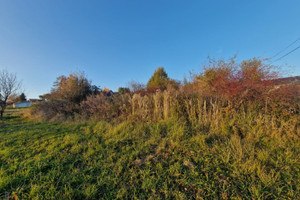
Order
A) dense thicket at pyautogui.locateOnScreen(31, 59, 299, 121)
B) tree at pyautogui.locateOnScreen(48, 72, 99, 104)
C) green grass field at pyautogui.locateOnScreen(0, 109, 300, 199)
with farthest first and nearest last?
tree at pyautogui.locateOnScreen(48, 72, 99, 104), dense thicket at pyautogui.locateOnScreen(31, 59, 299, 121), green grass field at pyautogui.locateOnScreen(0, 109, 300, 199)

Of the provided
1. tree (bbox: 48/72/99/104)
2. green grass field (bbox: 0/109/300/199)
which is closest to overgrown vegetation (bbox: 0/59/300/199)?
green grass field (bbox: 0/109/300/199)

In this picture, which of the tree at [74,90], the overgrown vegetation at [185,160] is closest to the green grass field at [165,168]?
the overgrown vegetation at [185,160]

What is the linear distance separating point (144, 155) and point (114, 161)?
64 cm

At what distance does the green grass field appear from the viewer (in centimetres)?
134

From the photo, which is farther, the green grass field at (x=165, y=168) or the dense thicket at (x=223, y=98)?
the dense thicket at (x=223, y=98)

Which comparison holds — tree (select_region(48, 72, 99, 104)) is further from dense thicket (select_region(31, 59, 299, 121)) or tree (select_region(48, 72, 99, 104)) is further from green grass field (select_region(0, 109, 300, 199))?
green grass field (select_region(0, 109, 300, 199))

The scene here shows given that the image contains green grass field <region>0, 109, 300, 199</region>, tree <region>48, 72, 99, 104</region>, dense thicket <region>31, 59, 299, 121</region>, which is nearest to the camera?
green grass field <region>0, 109, 300, 199</region>

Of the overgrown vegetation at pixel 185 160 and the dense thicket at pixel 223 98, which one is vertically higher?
the dense thicket at pixel 223 98

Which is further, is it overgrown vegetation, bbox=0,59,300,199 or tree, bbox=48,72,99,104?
tree, bbox=48,72,99,104

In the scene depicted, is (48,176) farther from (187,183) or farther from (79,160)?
(187,183)

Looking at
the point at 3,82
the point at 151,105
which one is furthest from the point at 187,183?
the point at 3,82

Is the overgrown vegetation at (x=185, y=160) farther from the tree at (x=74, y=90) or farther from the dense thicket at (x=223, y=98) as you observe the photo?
the tree at (x=74, y=90)

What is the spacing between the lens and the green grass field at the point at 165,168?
4.39ft

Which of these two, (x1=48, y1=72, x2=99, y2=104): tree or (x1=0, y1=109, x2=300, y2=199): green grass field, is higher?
(x1=48, y1=72, x2=99, y2=104): tree
